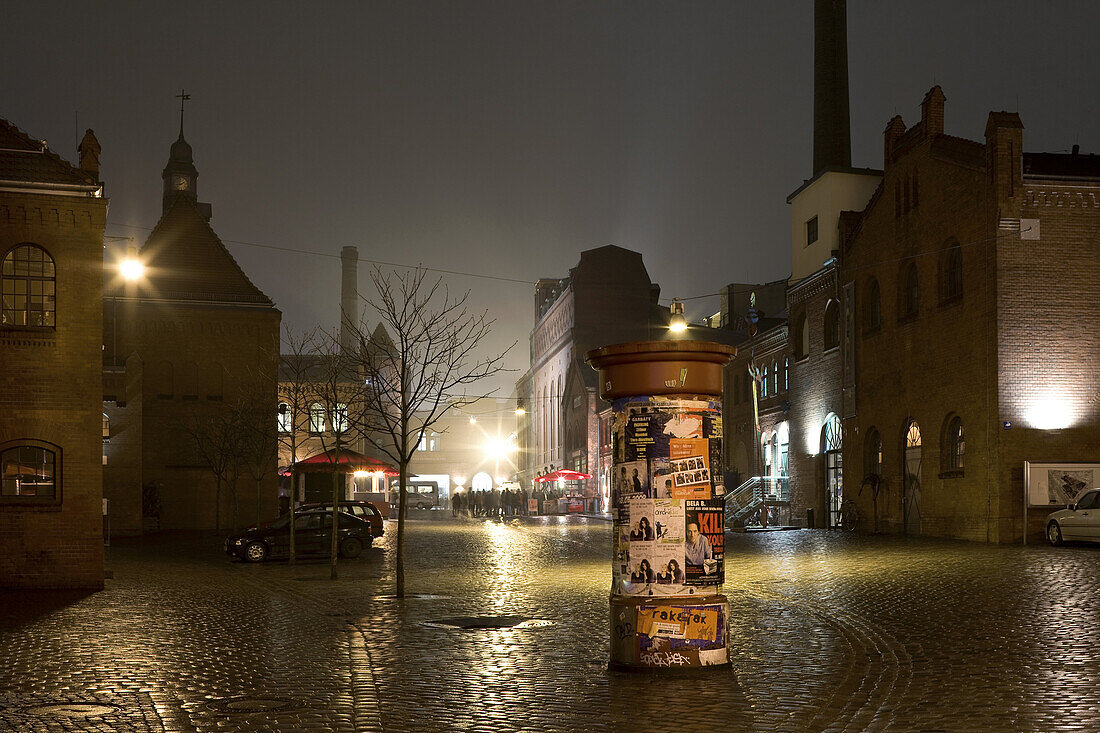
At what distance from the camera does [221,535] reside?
40.3 metres

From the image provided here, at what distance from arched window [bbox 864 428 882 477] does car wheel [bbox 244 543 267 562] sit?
19099 mm

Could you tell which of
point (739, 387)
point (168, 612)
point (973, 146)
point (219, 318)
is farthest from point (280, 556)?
point (739, 387)

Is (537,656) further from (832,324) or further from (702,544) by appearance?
(832,324)

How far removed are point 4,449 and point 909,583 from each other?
14892 mm

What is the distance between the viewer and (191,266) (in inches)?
2002

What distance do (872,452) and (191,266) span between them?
30512 millimetres

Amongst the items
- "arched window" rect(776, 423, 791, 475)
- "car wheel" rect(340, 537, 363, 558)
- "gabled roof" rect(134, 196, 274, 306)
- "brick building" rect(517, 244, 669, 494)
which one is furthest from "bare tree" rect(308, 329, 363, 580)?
"brick building" rect(517, 244, 669, 494)

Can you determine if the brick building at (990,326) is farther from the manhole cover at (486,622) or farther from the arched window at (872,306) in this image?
the manhole cover at (486,622)

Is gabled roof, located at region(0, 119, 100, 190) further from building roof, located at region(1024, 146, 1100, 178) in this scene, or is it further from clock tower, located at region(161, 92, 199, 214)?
clock tower, located at region(161, 92, 199, 214)

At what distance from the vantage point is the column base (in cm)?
981

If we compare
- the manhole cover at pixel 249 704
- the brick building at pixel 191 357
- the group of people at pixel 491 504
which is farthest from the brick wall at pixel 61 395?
the group of people at pixel 491 504

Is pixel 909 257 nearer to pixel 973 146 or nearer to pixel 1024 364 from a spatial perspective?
pixel 973 146

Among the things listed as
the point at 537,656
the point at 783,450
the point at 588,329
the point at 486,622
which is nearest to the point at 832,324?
the point at 783,450

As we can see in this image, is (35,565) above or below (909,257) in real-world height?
below
